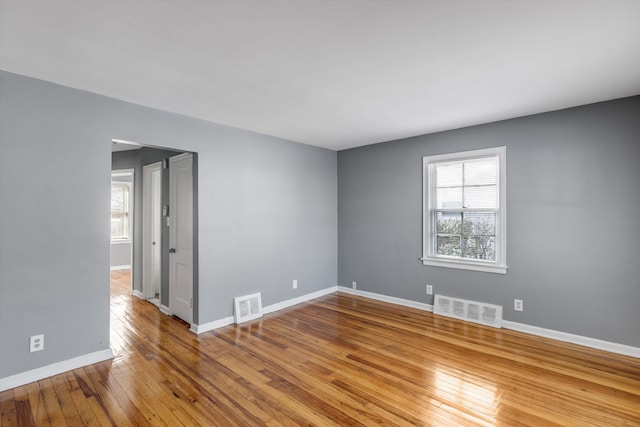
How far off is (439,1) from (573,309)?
359 cm

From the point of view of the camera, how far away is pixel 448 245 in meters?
4.59

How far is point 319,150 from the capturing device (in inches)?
219

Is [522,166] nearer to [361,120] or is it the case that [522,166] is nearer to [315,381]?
[361,120]

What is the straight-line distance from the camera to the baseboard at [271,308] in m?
3.89

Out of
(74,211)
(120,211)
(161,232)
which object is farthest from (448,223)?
(120,211)

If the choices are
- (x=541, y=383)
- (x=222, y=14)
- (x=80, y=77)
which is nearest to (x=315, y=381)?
(x=541, y=383)

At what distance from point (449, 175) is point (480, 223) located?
2.64ft

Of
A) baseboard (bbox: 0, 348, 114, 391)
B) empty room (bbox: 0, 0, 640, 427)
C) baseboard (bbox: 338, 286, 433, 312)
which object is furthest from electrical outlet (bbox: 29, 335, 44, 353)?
baseboard (bbox: 338, 286, 433, 312)

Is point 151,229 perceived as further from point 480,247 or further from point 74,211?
point 480,247

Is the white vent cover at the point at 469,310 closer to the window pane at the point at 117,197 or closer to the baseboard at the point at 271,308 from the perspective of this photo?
the baseboard at the point at 271,308

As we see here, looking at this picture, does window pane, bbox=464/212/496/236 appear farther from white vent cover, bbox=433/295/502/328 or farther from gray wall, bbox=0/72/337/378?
gray wall, bbox=0/72/337/378

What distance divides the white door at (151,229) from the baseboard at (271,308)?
1.65m

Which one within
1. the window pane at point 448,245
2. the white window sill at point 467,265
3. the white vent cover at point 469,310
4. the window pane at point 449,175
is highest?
the window pane at point 449,175

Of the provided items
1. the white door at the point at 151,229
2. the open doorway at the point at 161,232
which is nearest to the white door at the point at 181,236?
the open doorway at the point at 161,232
